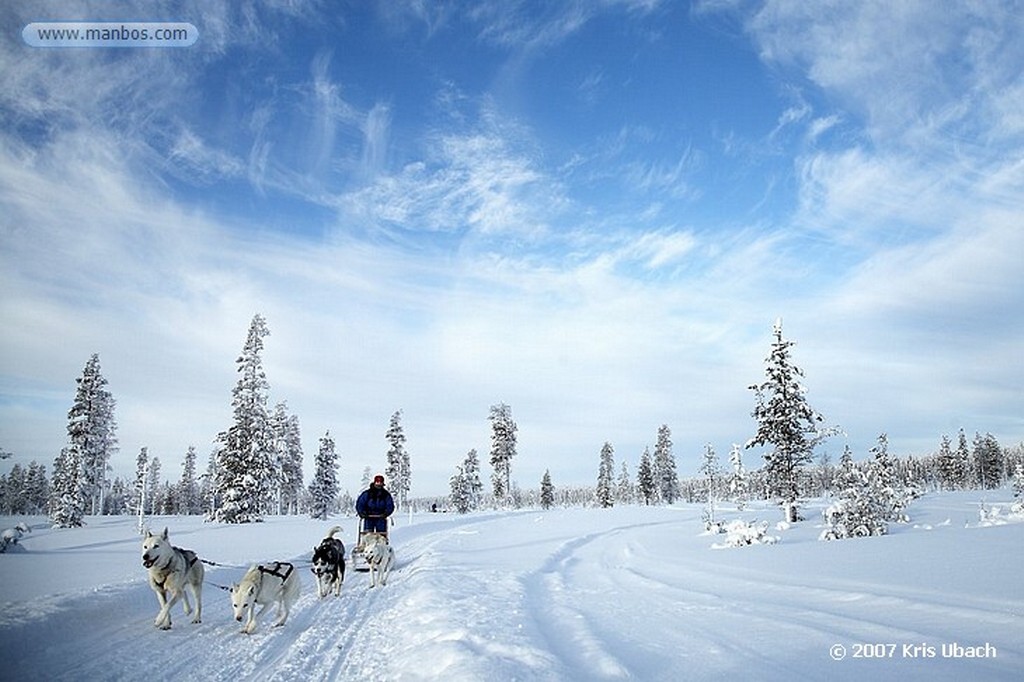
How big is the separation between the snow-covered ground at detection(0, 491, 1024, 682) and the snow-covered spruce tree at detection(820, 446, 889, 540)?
949 centimetres

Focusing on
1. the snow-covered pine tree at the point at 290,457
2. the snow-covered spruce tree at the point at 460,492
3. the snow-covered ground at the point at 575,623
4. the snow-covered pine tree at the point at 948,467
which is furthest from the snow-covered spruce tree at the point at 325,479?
the snow-covered pine tree at the point at 948,467

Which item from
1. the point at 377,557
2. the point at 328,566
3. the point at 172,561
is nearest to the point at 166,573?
the point at 172,561

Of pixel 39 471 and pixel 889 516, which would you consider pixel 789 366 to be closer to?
pixel 889 516

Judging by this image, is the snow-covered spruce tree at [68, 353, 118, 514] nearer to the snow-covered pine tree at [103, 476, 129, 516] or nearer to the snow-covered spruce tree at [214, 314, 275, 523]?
the snow-covered spruce tree at [214, 314, 275, 523]

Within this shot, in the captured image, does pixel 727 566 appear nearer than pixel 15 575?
No

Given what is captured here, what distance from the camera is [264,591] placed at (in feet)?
28.2

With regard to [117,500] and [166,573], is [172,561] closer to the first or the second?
[166,573]

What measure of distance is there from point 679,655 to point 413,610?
4.78 meters

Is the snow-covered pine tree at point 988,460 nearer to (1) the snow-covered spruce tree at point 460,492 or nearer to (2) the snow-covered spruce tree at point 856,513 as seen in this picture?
(1) the snow-covered spruce tree at point 460,492

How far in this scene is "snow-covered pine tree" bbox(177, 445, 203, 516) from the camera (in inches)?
3743

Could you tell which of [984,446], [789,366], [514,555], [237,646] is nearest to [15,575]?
[237,646]

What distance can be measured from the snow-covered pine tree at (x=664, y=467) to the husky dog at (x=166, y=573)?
87375 millimetres

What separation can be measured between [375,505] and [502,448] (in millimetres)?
60872

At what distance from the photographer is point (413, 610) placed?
976 cm
